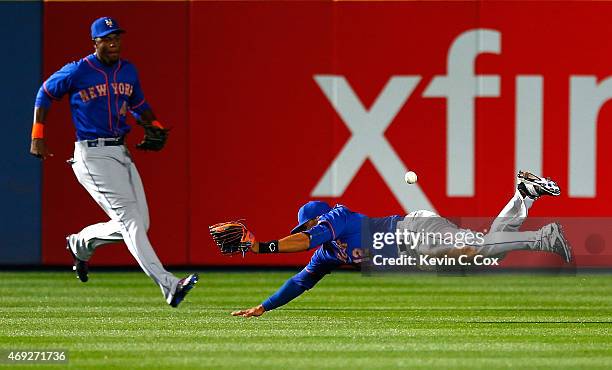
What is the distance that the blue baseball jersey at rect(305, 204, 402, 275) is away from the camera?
1019 centimetres

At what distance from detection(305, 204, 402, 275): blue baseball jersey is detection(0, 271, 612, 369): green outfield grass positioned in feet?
1.42

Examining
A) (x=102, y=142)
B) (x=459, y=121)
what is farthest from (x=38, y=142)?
(x=459, y=121)

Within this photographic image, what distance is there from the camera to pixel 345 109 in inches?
601

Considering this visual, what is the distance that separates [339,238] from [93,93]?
6.73 feet

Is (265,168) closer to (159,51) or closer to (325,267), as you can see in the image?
(159,51)

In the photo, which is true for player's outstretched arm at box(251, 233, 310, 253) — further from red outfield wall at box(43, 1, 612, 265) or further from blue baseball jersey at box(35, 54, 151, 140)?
red outfield wall at box(43, 1, 612, 265)

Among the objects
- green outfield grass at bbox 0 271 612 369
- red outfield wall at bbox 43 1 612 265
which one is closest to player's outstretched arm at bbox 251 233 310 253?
green outfield grass at bbox 0 271 612 369

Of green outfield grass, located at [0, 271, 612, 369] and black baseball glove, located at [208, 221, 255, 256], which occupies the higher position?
black baseball glove, located at [208, 221, 255, 256]

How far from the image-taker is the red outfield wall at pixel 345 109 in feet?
49.8

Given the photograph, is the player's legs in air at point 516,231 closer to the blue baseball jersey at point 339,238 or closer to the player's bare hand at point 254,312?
the blue baseball jersey at point 339,238

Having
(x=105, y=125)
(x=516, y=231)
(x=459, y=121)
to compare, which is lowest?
(x=516, y=231)

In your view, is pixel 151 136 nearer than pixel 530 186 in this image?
Yes

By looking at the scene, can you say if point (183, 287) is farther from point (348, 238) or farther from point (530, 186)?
point (530, 186)

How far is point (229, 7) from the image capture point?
15.2 meters
